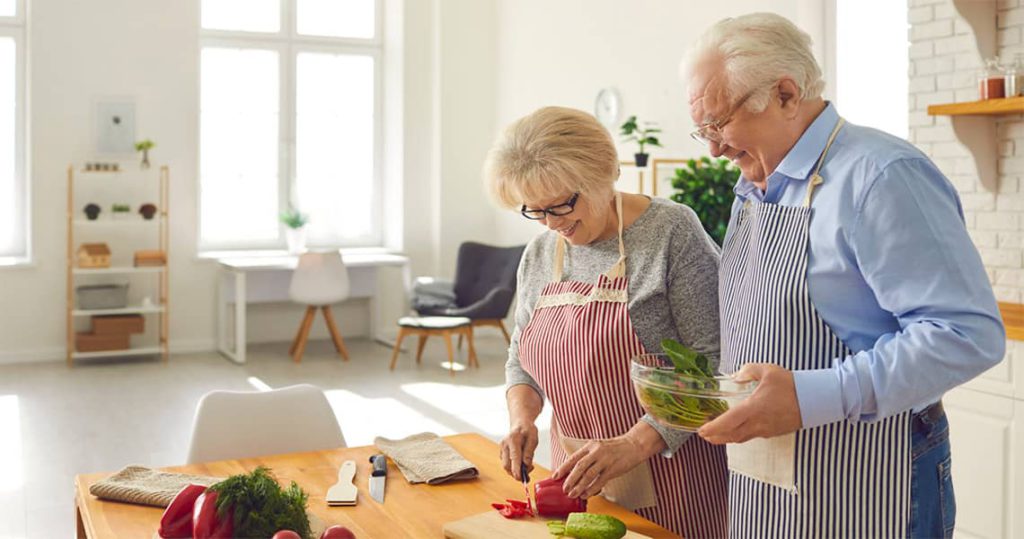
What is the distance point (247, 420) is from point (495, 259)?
5.57 m

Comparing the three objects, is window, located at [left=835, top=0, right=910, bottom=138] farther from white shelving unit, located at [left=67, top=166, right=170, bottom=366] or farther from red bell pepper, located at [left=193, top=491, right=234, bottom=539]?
white shelving unit, located at [left=67, top=166, right=170, bottom=366]

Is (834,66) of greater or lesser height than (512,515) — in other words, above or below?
above

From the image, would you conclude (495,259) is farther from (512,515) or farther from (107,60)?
(512,515)

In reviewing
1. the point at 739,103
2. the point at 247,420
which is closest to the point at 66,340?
the point at 247,420

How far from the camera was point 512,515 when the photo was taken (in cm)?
177

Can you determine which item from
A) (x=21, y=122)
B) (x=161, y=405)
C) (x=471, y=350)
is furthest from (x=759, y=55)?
(x=21, y=122)

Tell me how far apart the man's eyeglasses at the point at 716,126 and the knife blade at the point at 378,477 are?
3.07 ft

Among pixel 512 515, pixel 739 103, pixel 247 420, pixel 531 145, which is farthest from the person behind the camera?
pixel 247 420

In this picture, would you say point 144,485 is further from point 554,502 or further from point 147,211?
point 147,211

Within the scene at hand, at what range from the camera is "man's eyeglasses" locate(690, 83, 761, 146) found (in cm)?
153

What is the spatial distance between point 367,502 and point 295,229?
21.7ft

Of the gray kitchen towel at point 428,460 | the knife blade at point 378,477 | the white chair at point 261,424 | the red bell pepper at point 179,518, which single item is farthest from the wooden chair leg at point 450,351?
the red bell pepper at point 179,518

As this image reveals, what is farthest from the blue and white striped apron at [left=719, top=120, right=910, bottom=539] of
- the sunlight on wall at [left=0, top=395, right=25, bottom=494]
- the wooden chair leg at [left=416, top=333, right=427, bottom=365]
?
the wooden chair leg at [left=416, top=333, right=427, bottom=365]

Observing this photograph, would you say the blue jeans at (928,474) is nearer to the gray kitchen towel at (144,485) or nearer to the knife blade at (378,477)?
the knife blade at (378,477)
